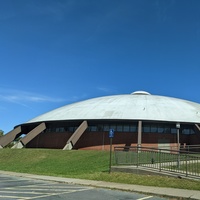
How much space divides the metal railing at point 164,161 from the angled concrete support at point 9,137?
85.3 ft

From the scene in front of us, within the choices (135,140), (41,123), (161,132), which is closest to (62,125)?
(41,123)

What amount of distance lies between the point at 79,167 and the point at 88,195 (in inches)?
445

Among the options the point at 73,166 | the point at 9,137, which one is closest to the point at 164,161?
the point at 73,166

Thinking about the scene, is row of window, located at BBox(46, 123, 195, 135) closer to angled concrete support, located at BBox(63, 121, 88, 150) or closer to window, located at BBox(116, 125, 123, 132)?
window, located at BBox(116, 125, 123, 132)

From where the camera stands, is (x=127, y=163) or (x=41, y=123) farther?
(x=41, y=123)

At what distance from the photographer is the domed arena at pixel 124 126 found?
3620 centimetres

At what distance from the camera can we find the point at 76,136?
3519 centimetres

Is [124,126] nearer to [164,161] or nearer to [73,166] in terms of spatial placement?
[73,166]

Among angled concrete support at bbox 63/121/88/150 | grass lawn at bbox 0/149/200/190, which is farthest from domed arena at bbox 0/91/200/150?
grass lawn at bbox 0/149/200/190

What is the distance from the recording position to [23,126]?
150 feet

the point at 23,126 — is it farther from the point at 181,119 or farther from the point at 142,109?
the point at 181,119

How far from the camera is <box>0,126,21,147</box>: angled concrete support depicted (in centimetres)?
4125

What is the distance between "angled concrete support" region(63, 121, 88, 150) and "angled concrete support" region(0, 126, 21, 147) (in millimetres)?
12298

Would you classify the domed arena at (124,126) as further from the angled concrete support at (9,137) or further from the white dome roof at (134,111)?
the angled concrete support at (9,137)
